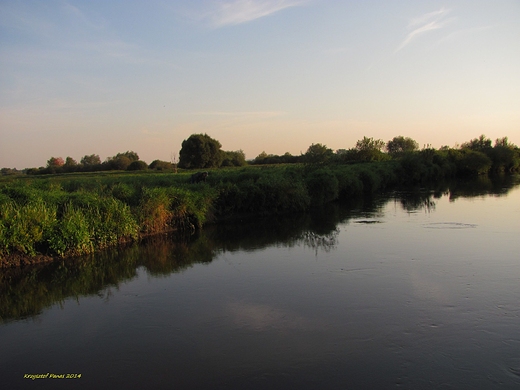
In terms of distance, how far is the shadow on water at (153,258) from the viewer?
1019 centimetres

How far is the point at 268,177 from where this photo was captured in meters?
23.3

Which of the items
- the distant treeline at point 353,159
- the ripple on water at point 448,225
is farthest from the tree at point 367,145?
the ripple on water at point 448,225

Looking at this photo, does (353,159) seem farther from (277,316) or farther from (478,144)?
(277,316)

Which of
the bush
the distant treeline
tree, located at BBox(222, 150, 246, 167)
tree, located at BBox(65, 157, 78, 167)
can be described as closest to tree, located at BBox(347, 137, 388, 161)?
the distant treeline

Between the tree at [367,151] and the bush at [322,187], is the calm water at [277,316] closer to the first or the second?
the bush at [322,187]

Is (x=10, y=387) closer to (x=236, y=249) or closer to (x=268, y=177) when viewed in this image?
(x=236, y=249)

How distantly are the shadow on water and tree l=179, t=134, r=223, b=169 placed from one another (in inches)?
1340

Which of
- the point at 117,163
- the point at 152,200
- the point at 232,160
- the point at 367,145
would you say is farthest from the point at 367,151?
the point at 152,200

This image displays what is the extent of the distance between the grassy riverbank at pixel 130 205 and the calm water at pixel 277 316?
75 cm

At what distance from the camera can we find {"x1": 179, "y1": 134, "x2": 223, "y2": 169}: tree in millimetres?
54531

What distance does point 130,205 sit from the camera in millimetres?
16219

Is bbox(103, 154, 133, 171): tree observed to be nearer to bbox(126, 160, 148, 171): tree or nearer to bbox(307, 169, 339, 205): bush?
bbox(126, 160, 148, 171): tree

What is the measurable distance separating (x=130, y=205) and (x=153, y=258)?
343 centimetres

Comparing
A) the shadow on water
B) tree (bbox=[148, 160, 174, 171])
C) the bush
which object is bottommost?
the shadow on water
